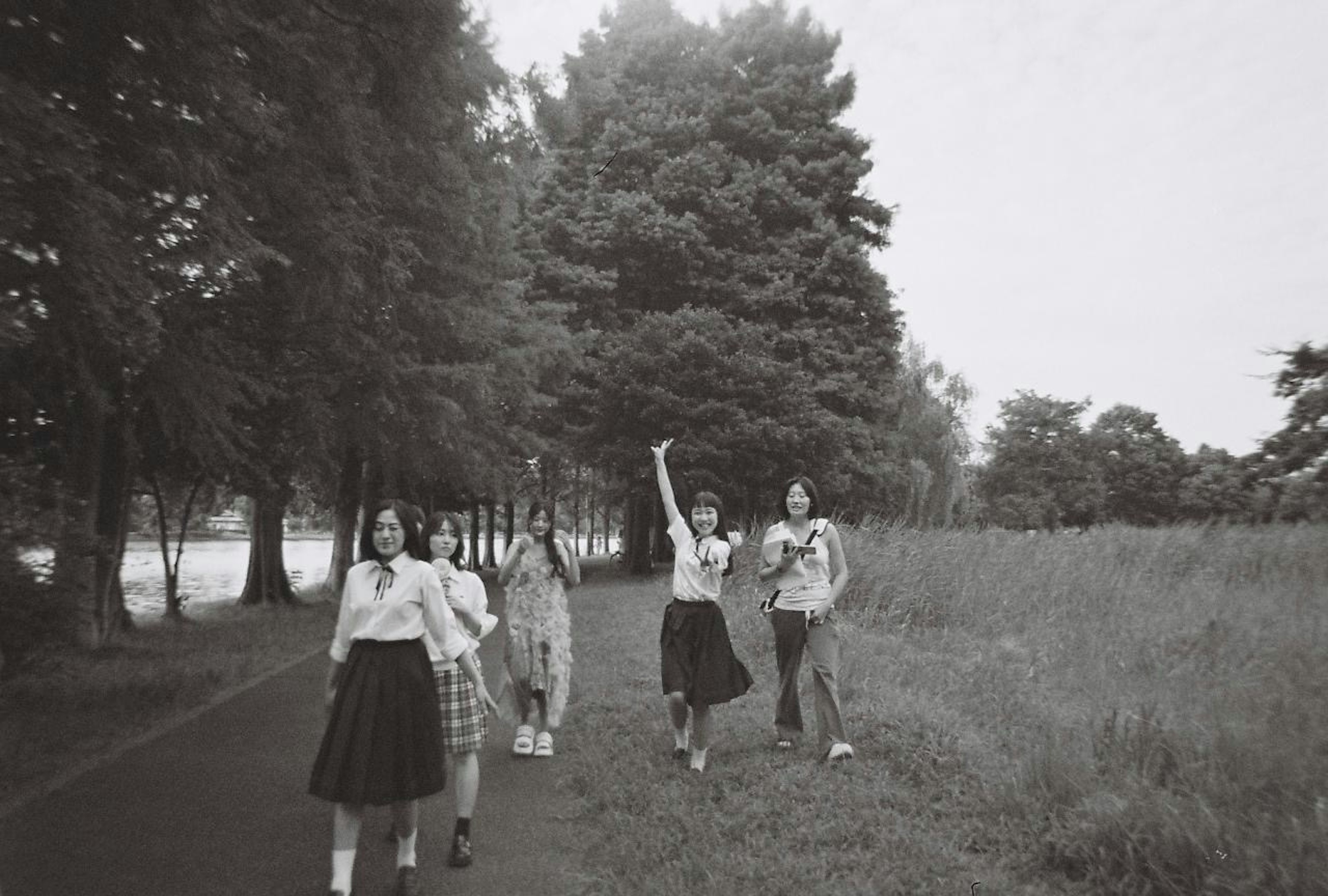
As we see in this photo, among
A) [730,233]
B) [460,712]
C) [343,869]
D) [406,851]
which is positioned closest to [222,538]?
[730,233]

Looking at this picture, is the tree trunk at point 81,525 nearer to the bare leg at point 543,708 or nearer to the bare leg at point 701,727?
the bare leg at point 543,708

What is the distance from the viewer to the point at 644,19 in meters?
28.3

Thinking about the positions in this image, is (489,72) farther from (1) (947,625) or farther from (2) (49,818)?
(1) (947,625)

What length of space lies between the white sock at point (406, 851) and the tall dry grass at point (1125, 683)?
119 inches

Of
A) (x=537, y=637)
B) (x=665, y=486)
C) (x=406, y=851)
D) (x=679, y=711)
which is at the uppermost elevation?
(x=665, y=486)

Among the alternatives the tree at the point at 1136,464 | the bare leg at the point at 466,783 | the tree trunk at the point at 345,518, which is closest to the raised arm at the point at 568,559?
the bare leg at the point at 466,783

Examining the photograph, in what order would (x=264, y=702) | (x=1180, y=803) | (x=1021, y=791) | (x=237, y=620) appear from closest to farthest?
(x=1180, y=803) < (x=1021, y=791) < (x=264, y=702) < (x=237, y=620)

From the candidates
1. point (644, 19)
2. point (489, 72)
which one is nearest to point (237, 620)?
point (489, 72)

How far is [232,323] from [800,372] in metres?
14.9

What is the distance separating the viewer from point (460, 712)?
490 centimetres

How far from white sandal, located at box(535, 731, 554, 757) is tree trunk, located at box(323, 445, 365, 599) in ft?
47.1

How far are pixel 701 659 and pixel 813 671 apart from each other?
0.91 metres

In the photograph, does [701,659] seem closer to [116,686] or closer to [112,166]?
[112,166]

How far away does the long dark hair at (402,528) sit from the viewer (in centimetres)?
436
